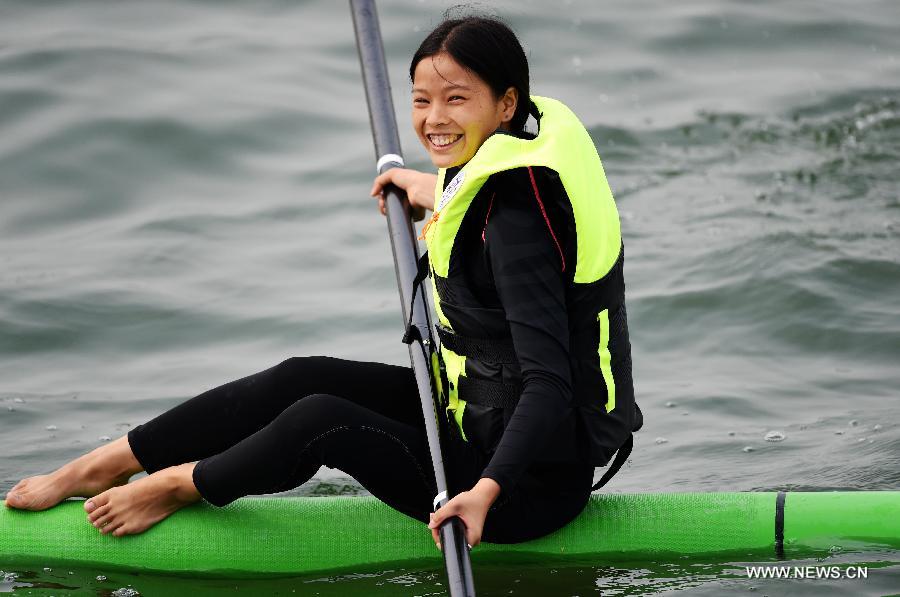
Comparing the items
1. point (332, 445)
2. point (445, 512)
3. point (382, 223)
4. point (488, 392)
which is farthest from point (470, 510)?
point (382, 223)

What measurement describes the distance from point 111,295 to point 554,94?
150 inches

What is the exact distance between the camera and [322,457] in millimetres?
2854

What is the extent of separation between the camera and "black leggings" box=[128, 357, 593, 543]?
9.32 feet

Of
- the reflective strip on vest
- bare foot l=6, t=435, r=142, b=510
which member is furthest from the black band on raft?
bare foot l=6, t=435, r=142, b=510

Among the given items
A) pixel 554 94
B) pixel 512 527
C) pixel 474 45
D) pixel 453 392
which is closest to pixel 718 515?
pixel 512 527

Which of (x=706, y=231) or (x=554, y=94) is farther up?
(x=554, y=94)

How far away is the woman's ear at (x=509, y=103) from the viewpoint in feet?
9.25

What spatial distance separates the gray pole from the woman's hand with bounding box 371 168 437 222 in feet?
0.08

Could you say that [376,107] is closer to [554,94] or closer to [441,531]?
[441,531]

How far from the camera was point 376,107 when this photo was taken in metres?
3.83

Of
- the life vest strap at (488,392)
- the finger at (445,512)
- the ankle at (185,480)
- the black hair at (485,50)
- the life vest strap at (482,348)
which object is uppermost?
the black hair at (485,50)

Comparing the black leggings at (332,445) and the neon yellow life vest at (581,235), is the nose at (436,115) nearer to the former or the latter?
the neon yellow life vest at (581,235)

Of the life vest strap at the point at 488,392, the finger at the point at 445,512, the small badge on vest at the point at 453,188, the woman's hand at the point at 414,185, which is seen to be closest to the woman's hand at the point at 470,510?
the finger at the point at 445,512

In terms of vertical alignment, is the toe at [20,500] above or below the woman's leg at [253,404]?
below
